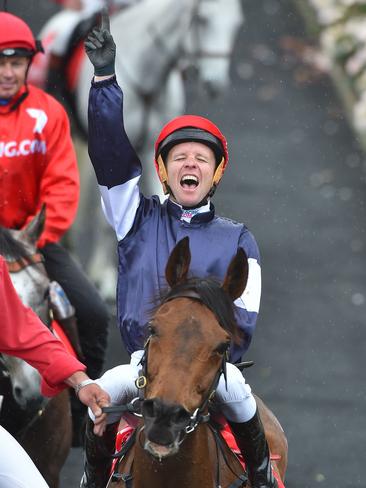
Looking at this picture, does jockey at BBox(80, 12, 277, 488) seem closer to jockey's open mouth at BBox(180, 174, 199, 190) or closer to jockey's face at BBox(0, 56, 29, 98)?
jockey's open mouth at BBox(180, 174, 199, 190)

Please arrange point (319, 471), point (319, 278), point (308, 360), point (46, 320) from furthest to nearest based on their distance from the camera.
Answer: point (319, 278), point (308, 360), point (319, 471), point (46, 320)

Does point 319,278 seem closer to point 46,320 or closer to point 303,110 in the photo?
point 303,110

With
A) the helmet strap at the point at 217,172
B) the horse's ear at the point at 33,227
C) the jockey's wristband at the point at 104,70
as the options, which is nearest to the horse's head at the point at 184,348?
the helmet strap at the point at 217,172

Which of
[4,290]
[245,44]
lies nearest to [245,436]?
[4,290]

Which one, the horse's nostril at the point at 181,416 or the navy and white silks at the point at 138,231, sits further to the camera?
the navy and white silks at the point at 138,231

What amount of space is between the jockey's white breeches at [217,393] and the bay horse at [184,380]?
4.7 inches

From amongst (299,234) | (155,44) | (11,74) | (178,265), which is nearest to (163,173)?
(178,265)

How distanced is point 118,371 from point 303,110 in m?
13.8

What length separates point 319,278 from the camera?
1471 centimetres

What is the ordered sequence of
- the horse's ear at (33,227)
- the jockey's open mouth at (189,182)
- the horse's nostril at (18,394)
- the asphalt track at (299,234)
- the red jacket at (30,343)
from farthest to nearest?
the asphalt track at (299,234) → the horse's ear at (33,227) → the horse's nostril at (18,394) → the jockey's open mouth at (189,182) → the red jacket at (30,343)

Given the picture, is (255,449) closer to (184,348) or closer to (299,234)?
(184,348)

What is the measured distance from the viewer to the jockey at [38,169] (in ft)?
28.9

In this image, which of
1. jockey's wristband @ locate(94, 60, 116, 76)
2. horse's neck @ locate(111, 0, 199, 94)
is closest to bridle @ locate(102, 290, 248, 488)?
jockey's wristband @ locate(94, 60, 116, 76)

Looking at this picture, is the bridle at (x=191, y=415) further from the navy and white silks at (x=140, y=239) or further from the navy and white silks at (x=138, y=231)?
the navy and white silks at (x=138, y=231)
